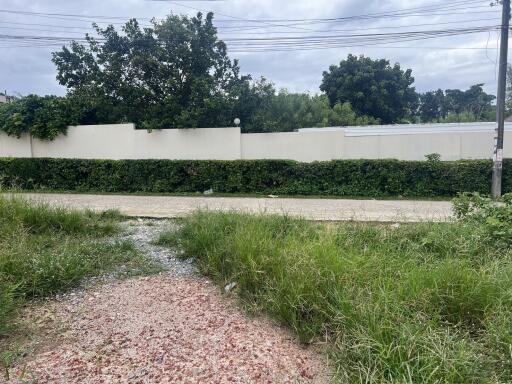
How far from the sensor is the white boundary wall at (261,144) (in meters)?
12.0

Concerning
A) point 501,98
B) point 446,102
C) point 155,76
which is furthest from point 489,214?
point 446,102

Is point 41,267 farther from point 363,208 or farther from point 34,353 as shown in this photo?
point 363,208

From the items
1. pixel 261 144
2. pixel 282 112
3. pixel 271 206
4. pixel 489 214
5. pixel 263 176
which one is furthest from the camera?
pixel 282 112

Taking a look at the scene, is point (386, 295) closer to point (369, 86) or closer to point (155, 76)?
point (155, 76)

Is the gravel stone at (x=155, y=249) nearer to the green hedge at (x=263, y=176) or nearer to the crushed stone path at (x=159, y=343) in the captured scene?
the crushed stone path at (x=159, y=343)

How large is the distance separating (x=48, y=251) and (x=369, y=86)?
1206 inches

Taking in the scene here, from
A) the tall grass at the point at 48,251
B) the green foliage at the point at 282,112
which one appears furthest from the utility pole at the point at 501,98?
the tall grass at the point at 48,251

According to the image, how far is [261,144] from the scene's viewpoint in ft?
41.1

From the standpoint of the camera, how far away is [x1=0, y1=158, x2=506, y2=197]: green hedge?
405 inches

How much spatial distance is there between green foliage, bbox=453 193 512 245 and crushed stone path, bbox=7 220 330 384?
2757 mm

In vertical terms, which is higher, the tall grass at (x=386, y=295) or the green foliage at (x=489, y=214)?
the green foliage at (x=489, y=214)

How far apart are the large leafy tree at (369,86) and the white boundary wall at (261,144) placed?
60.5 ft

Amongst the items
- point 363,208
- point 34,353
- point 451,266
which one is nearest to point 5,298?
point 34,353

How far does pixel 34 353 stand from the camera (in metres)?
2.41
